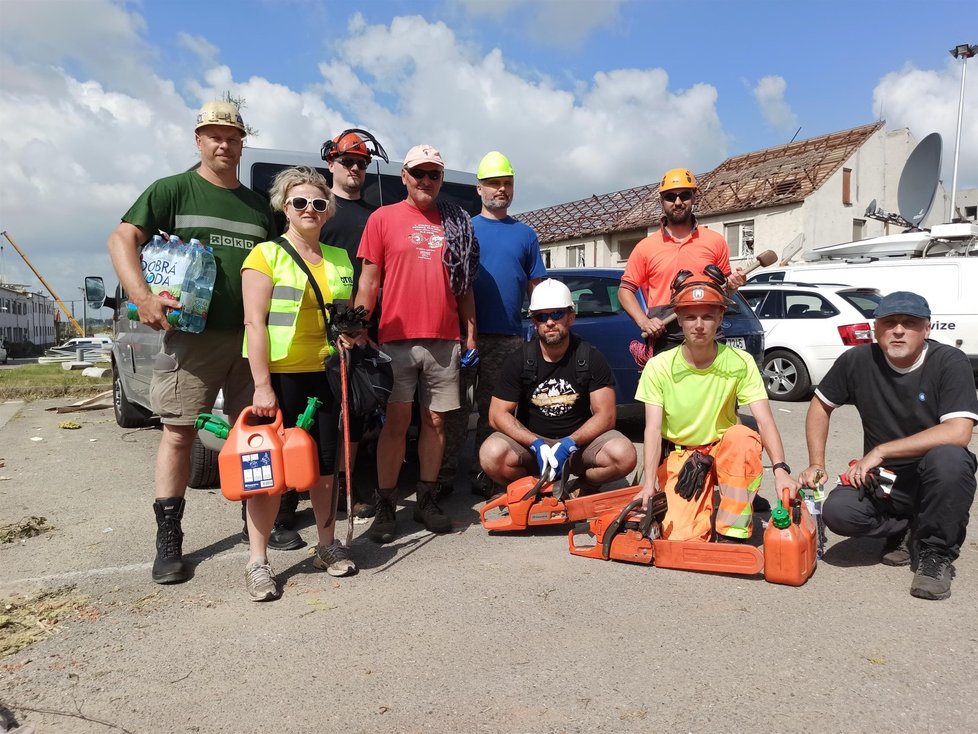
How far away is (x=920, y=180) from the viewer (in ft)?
47.0

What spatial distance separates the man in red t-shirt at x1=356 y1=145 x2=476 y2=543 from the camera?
3846 mm

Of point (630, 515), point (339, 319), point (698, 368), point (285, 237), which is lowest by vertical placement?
point (630, 515)

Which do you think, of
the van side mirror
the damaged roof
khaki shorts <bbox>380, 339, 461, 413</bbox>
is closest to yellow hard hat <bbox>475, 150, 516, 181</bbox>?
khaki shorts <bbox>380, 339, 461, 413</bbox>

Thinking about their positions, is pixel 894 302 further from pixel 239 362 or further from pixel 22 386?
pixel 22 386

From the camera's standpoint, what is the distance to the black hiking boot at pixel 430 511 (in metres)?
4.07

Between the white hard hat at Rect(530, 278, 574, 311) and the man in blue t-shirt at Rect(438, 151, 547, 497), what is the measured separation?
419 mm

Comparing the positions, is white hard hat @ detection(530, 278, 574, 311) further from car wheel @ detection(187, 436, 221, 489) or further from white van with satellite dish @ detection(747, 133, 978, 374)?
white van with satellite dish @ detection(747, 133, 978, 374)

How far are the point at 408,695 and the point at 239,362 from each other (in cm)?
193

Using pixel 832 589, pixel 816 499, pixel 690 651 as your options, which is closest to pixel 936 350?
pixel 816 499

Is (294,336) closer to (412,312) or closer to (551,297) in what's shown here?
(412,312)

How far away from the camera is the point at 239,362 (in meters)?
3.61

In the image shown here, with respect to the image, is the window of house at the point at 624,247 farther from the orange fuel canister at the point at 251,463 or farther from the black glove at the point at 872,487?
the orange fuel canister at the point at 251,463

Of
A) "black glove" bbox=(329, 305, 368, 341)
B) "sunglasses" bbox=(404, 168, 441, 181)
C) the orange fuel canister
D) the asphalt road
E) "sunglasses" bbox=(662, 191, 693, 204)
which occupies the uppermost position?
"sunglasses" bbox=(404, 168, 441, 181)

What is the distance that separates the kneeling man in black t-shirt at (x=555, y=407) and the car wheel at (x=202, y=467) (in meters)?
2.13
